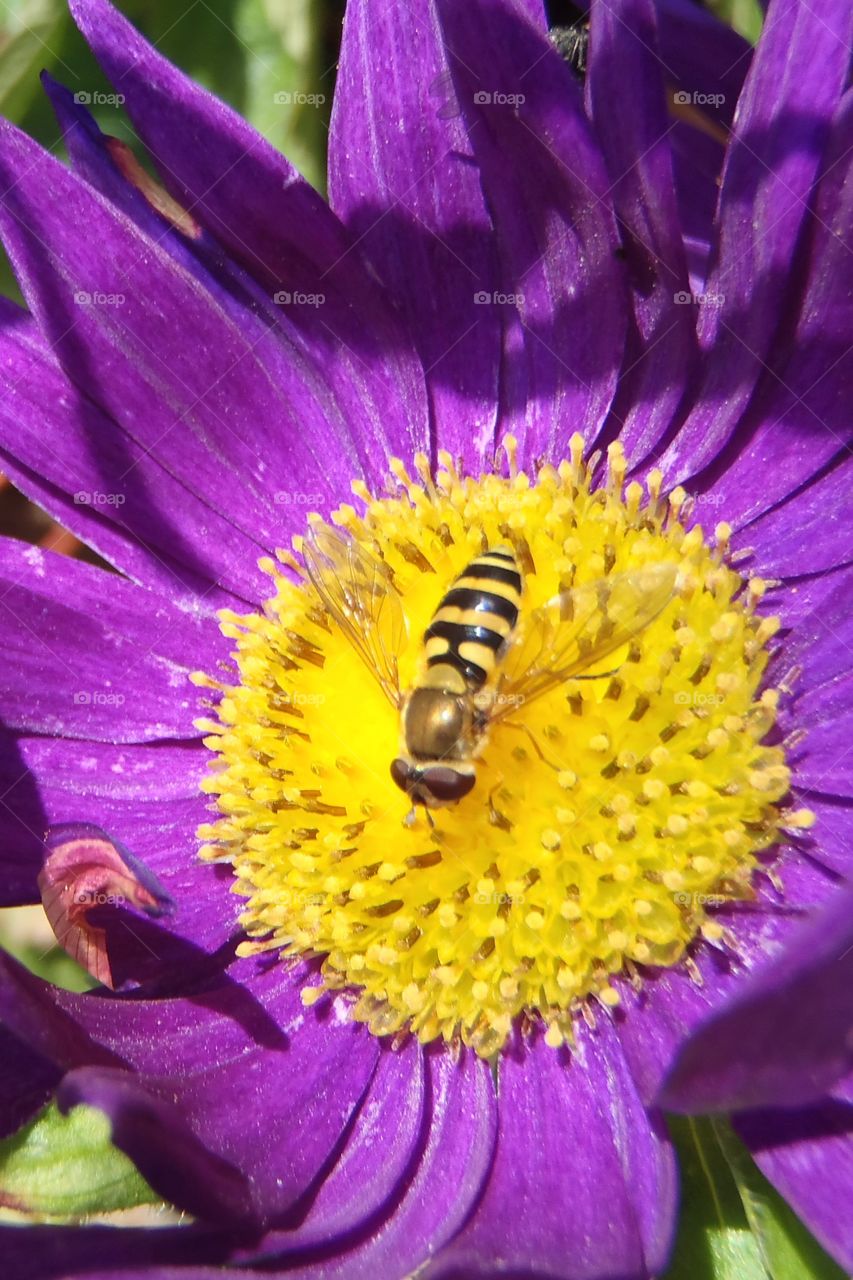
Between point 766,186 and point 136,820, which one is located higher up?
point 766,186

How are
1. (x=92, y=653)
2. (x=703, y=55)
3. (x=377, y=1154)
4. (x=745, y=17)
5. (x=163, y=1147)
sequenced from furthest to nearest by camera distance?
(x=745, y=17) → (x=92, y=653) → (x=703, y=55) → (x=377, y=1154) → (x=163, y=1147)

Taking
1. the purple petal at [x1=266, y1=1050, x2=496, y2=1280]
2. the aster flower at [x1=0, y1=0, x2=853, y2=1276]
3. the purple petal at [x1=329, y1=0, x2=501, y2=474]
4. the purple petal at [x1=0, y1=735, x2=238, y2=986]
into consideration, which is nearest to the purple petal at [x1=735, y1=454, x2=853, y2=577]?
the aster flower at [x1=0, y1=0, x2=853, y2=1276]

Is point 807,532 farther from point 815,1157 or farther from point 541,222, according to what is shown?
point 815,1157

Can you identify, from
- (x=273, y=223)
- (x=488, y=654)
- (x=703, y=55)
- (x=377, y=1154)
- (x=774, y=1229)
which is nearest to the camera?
(x=774, y=1229)

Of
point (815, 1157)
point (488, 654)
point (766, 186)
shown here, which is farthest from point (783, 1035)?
point (766, 186)

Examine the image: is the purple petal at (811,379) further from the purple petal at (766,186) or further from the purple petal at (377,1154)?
the purple petal at (377,1154)
